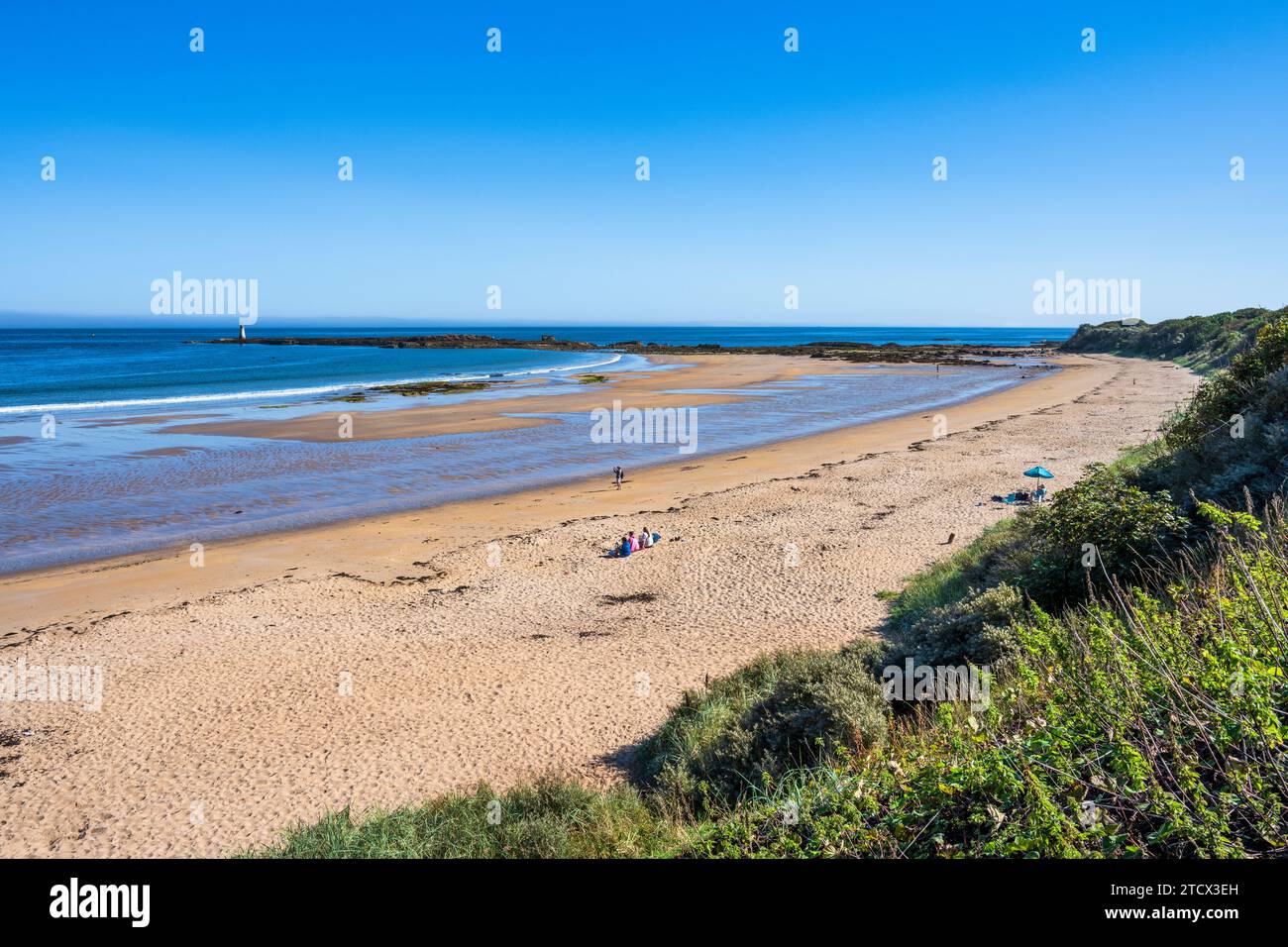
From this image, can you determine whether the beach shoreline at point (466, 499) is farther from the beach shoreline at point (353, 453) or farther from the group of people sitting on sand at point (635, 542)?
the group of people sitting on sand at point (635, 542)

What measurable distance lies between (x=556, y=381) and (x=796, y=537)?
46.1 metres

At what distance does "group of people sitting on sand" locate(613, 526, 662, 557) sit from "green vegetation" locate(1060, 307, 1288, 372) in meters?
47.7

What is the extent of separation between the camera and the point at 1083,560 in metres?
7.98

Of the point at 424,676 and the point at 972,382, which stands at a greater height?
the point at 972,382

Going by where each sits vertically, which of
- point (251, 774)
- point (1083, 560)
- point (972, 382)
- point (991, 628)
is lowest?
point (251, 774)

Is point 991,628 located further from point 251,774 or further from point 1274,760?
point 251,774
